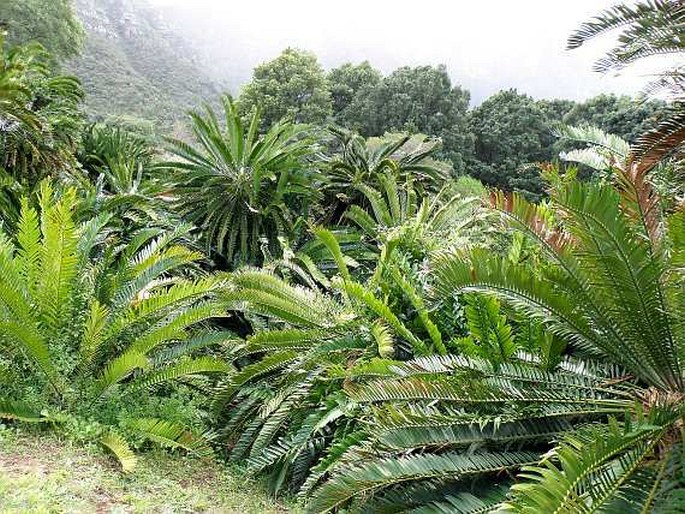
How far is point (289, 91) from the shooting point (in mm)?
24125

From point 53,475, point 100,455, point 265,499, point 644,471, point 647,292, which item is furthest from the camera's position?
point 265,499

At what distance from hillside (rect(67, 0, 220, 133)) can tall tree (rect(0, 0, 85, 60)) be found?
12.7 ft

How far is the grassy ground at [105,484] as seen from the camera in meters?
3.15

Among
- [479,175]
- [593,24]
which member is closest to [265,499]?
[593,24]

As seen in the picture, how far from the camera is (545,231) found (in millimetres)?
2994

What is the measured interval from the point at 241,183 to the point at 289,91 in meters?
16.7

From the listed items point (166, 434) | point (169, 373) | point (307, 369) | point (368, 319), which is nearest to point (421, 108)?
point (368, 319)

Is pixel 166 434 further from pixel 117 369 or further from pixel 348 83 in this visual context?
pixel 348 83

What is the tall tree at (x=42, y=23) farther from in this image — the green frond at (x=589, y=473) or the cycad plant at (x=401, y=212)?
the green frond at (x=589, y=473)

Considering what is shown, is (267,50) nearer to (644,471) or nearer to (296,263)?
(296,263)

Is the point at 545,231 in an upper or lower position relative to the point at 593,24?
lower

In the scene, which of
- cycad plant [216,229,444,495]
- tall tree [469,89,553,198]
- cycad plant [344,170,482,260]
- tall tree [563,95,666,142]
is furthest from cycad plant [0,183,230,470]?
tall tree [469,89,553,198]

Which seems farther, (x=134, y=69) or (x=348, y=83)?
(x=134, y=69)

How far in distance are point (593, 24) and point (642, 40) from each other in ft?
1.02
